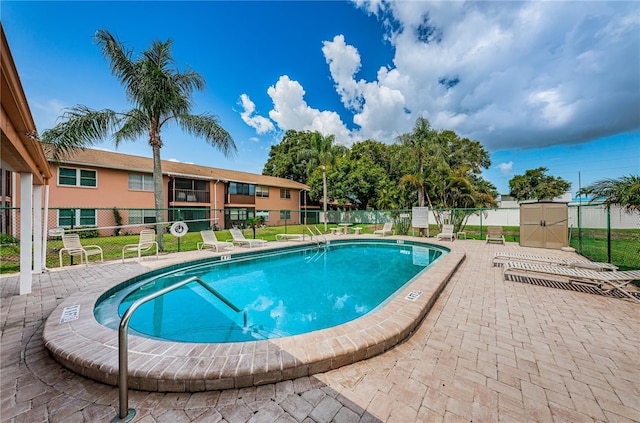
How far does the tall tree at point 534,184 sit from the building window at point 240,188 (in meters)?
41.0

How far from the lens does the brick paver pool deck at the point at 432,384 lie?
188 cm

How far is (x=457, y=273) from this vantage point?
6.54 metres

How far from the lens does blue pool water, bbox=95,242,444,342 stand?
4219 millimetres

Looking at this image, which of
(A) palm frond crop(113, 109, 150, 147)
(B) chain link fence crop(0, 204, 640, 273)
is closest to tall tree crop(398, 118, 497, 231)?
(B) chain link fence crop(0, 204, 640, 273)

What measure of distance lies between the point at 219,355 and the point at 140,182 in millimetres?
19386

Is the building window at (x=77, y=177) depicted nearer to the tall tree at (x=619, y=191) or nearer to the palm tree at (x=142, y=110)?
the palm tree at (x=142, y=110)

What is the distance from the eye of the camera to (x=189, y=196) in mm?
19469

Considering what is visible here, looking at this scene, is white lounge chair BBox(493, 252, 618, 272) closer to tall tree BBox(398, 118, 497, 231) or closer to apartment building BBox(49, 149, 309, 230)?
tall tree BBox(398, 118, 497, 231)

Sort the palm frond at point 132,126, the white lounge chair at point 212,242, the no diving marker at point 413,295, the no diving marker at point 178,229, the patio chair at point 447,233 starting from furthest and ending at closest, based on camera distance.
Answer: the patio chair at point 447,233
the palm frond at point 132,126
the white lounge chair at point 212,242
the no diving marker at point 178,229
the no diving marker at point 413,295

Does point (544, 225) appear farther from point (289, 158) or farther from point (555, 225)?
point (289, 158)

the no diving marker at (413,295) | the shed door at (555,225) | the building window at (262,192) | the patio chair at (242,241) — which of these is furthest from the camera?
the building window at (262,192)

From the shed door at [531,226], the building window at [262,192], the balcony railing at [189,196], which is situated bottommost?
the shed door at [531,226]

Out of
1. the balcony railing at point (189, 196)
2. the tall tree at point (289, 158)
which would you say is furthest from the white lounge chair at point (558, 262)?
the tall tree at point (289, 158)

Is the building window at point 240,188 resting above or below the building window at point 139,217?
above
